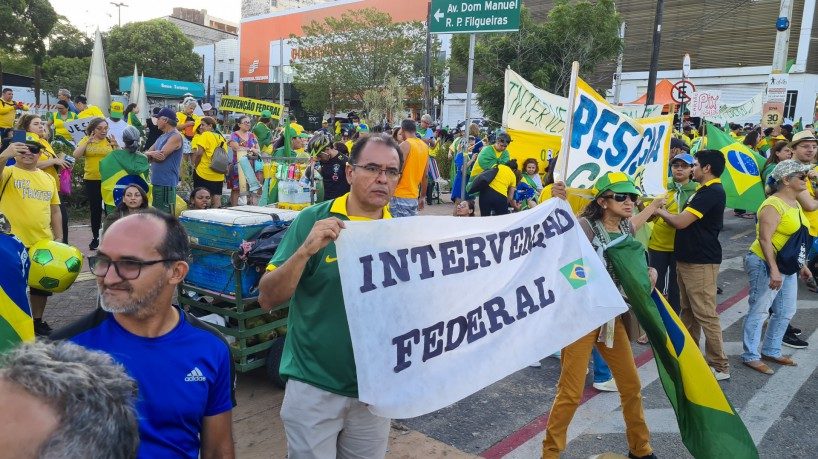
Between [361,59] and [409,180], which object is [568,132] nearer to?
[409,180]

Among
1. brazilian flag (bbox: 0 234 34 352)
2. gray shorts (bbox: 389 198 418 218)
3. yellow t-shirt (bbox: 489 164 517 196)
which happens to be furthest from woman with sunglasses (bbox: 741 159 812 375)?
brazilian flag (bbox: 0 234 34 352)

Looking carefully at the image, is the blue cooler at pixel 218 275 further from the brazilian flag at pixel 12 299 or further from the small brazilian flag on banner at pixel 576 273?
the small brazilian flag on banner at pixel 576 273

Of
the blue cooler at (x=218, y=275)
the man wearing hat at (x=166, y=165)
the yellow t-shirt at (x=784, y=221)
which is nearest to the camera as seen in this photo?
the blue cooler at (x=218, y=275)

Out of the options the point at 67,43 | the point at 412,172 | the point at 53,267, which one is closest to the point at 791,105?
the point at 412,172

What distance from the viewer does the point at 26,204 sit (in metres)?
5.01

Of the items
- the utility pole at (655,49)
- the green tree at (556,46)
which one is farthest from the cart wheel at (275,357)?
the green tree at (556,46)

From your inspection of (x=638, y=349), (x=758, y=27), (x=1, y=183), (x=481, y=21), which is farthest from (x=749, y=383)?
(x=758, y=27)

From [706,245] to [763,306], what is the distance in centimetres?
92

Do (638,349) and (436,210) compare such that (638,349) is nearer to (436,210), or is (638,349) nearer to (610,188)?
(610,188)

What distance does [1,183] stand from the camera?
4.91 metres

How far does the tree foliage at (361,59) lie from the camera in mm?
42625

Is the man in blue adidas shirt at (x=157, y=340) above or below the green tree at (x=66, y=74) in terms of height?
below

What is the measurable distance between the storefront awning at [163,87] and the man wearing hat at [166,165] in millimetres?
44768

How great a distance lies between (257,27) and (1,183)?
70923mm
